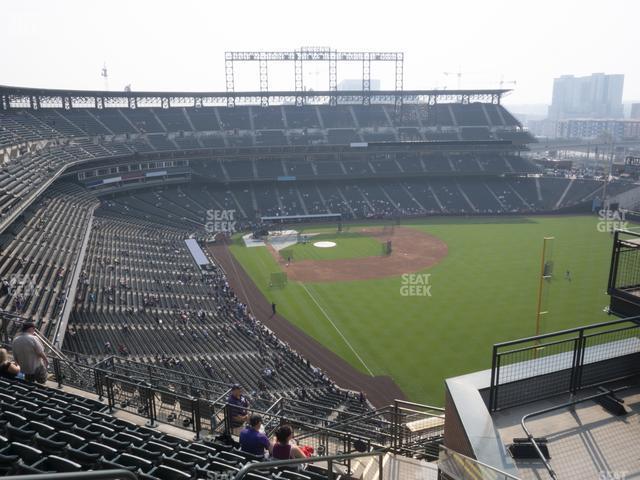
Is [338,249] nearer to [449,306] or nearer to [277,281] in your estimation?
[277,281]

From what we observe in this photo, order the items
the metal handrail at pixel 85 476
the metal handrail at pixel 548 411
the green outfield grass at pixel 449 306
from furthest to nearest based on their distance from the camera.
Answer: the green outfield grass at pixel 449 306, the metal handrail at pixel 548 411, the metal handrail at pixel 85 476

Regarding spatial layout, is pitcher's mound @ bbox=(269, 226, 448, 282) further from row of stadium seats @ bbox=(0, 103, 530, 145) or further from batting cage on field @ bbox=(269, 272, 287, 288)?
row of stadium seats @ bbox=(0, 103, 530, 145)

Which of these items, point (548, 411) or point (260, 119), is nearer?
point (548, 411)

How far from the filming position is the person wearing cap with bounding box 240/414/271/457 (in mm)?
7094

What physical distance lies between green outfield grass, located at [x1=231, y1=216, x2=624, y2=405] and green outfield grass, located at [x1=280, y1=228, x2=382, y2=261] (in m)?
2.95

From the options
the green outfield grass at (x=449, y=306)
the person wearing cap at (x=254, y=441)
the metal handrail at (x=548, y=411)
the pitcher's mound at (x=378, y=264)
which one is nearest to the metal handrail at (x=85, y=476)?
the person wearing cap at (x=254, y=441)

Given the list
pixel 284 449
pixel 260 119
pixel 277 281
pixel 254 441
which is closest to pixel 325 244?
pixel 277 281

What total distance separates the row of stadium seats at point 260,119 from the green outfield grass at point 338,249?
75.5 feet

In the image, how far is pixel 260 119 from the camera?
7406cm

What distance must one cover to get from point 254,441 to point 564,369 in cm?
505

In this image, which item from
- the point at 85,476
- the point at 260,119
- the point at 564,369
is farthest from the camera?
the point at 260,119

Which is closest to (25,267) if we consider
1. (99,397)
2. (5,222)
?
(5,222)

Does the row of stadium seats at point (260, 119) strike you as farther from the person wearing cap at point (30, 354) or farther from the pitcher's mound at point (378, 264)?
the person wearing cap at point (30, 354)

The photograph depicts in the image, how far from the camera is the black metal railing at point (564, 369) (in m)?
7.73
